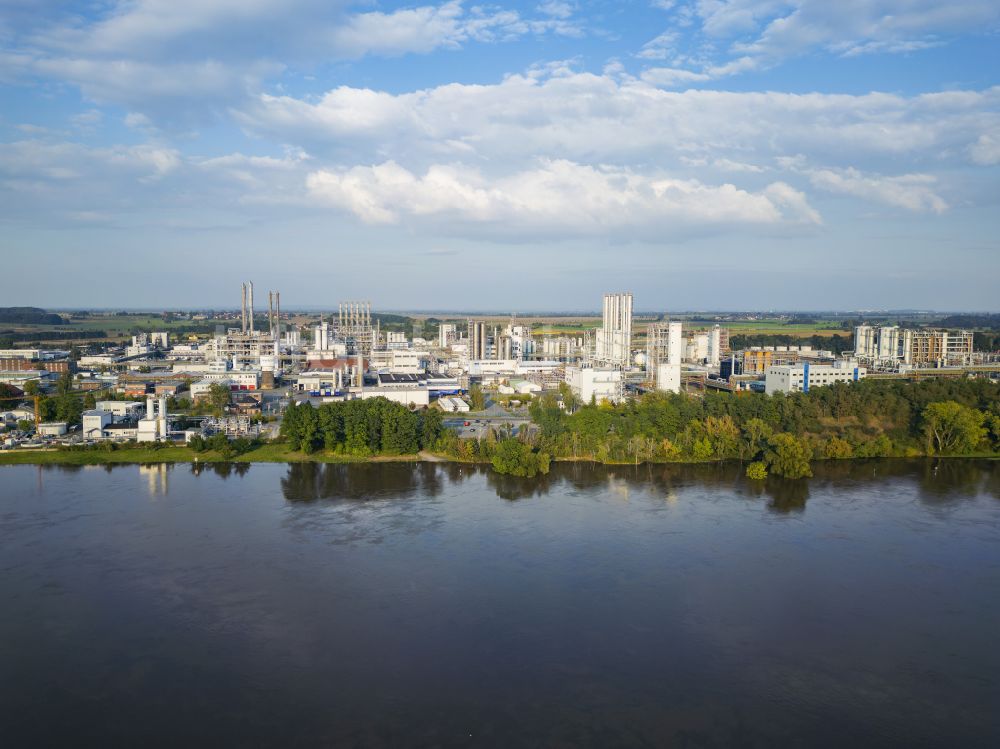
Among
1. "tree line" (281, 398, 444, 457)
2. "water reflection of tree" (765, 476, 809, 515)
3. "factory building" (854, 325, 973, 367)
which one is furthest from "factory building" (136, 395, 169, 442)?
"factory building" (854, 325, 973, 367)

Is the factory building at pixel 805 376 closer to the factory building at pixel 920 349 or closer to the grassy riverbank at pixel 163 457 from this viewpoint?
the factory building at pixel 920 349

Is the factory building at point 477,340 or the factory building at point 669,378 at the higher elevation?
the factory building at point 477,340

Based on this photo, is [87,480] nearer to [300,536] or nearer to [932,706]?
[300,536]

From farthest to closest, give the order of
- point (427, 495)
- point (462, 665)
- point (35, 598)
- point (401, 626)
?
point (427, 495) < point (35, 598) < point (401, 626) < point (462, 665)

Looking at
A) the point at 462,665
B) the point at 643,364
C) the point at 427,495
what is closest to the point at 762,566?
the point at 462,665

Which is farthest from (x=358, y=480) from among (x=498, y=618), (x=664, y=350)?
(x=664, y=350)

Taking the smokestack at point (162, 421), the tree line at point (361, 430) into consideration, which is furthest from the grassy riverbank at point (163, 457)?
the smokestack at point (162, 421)
